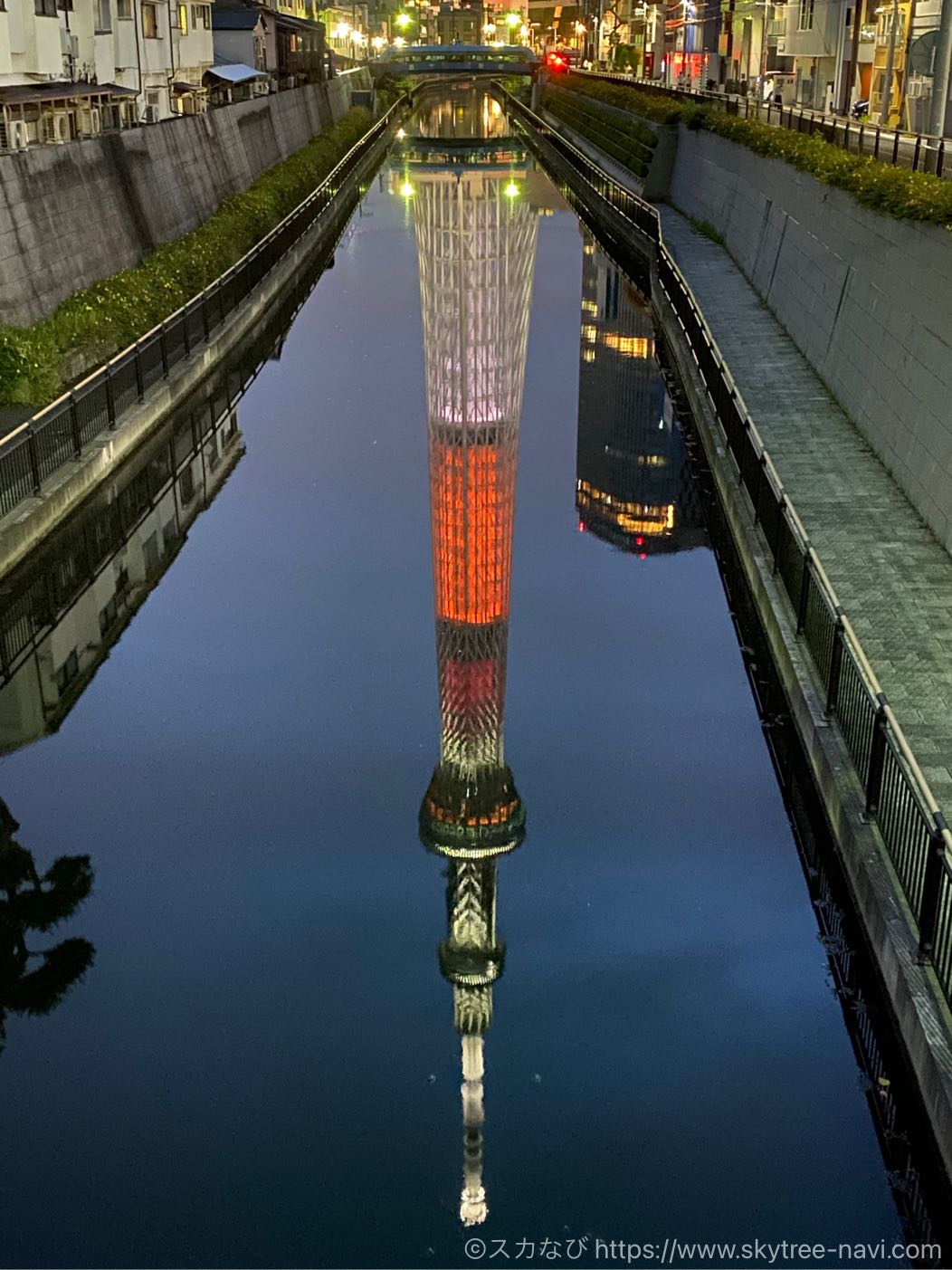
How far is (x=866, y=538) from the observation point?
18406 mm

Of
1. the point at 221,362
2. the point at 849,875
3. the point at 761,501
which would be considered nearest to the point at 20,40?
the point at 221,362

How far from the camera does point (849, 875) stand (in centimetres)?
1220

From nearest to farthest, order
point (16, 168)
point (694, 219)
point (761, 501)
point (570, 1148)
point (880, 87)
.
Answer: point (570, 1148) → point (761, 501) → point (16, 168) → point (694, 219) → point (880, 87)

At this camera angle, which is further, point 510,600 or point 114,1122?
point 510,600

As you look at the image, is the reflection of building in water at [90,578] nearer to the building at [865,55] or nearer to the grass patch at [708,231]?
the grass patch at [708,231]

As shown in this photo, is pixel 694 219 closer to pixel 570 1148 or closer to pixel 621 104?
pixel 621 104

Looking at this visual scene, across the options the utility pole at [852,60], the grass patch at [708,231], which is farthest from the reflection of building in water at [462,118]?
the grass patch at [708,231]

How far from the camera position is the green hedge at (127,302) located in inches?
949

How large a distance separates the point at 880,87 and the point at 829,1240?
5849 cm

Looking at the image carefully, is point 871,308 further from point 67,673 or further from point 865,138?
point 67,673

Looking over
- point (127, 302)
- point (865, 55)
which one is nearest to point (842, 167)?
point (127, 302)

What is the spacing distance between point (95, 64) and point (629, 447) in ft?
104

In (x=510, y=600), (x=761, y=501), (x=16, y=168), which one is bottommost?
(x=510, y=600)

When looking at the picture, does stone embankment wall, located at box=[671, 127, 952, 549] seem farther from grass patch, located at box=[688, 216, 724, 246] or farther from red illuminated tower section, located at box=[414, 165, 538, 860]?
grass patch, located at box=[688, 216, 724, 246]
